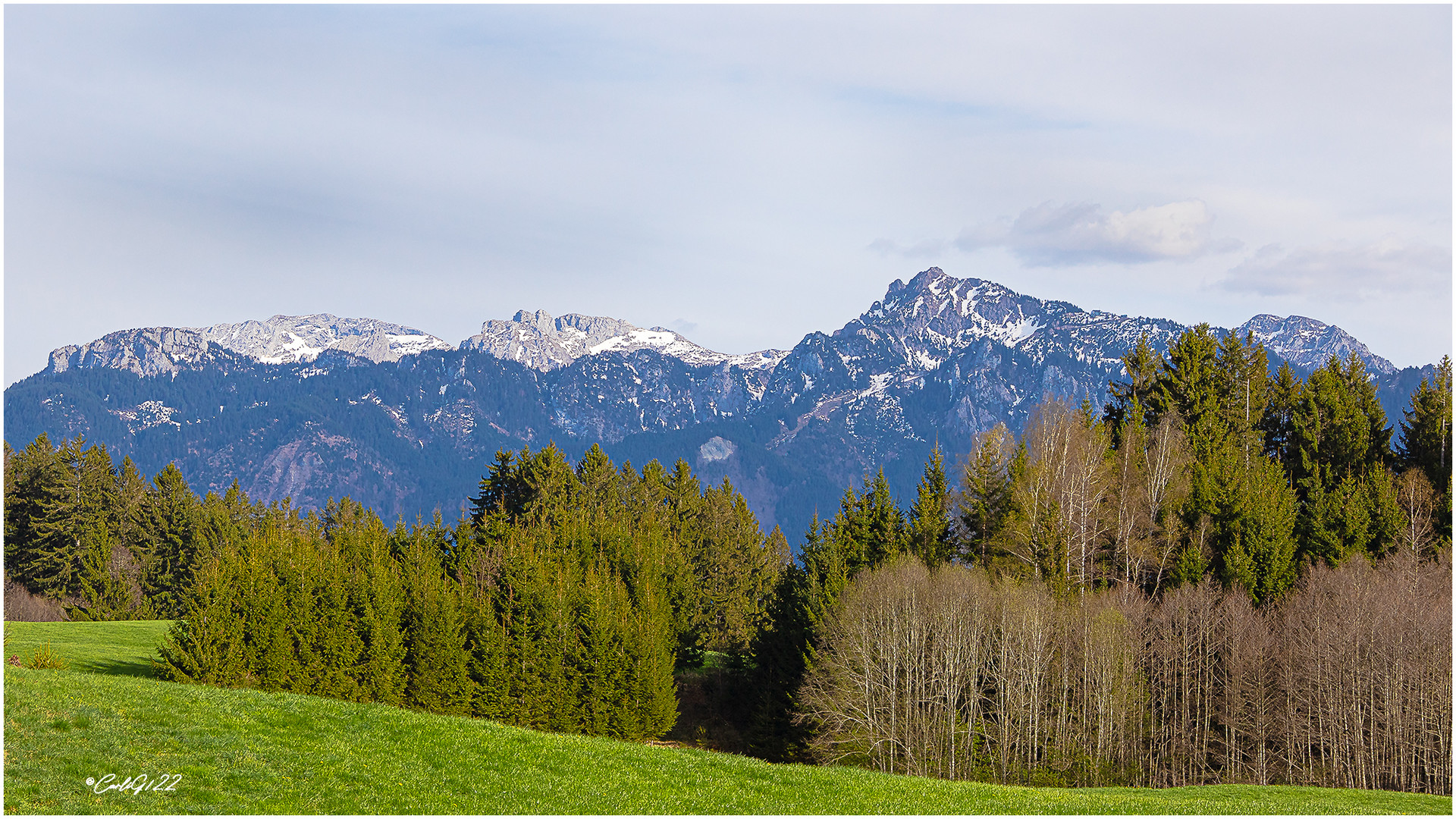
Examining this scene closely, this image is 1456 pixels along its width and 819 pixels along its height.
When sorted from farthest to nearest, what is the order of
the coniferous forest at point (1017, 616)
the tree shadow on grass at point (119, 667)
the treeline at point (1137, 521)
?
the treeline at point (1137, 521) < the coniferous forest at point (1017, 616) < the tree shadow on grass at point (119, 667)

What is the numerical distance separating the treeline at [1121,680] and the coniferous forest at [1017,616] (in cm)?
21

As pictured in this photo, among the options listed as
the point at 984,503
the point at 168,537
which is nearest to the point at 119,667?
the point at 984,503

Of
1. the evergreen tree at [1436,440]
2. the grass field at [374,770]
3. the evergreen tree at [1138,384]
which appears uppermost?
the evergreen tree at [1138,384]

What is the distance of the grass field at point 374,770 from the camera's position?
74.3 ft

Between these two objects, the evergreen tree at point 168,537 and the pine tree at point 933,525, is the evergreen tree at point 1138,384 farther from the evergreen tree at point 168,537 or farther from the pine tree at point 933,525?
the evergreen tree at point 168,537

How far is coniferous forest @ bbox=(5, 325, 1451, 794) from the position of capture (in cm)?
5378

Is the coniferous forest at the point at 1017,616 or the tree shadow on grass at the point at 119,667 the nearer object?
the tree shadow on grass at the point at 119,667

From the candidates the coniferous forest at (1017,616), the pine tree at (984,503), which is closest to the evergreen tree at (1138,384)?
the coniferous forest at (1017,616)

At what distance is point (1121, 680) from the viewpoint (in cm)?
5859

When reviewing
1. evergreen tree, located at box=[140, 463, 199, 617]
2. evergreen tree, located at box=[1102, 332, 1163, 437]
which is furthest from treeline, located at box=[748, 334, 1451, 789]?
evergreen tree, located at box=[140, 463, 199, 617]

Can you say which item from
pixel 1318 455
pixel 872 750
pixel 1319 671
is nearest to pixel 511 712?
pixel 872 750

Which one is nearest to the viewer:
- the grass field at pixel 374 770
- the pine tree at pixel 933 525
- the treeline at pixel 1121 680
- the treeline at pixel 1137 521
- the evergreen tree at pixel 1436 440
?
the grass field at pixel 374 770

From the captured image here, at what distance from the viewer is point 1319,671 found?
56.1 metres

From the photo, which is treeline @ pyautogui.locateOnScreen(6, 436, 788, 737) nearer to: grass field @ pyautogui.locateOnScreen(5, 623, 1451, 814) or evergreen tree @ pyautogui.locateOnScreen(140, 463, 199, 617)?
evergreen tree @ pyautogui.locateOnScreen(140, 463, 199, 617)
